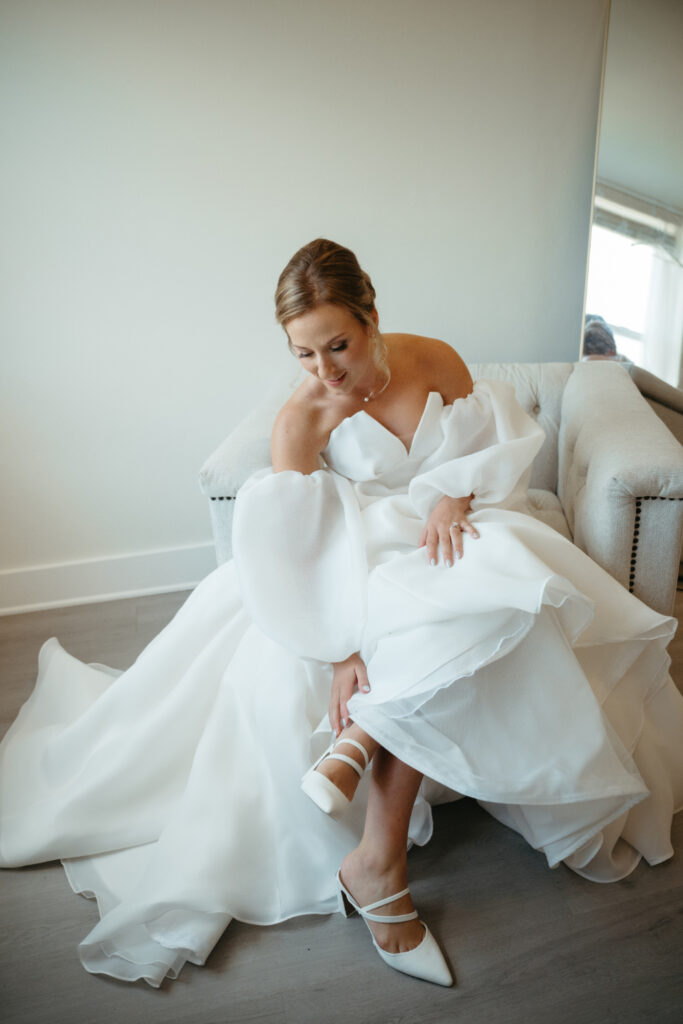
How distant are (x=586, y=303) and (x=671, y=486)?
1.24 metres

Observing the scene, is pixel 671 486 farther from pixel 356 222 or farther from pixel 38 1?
pixel 38 1

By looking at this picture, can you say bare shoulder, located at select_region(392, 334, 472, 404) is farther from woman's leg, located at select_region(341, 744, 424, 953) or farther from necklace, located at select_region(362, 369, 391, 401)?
woman's leg, located at select_region(341, 744, 424, 953)

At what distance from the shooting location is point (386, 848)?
116 cm

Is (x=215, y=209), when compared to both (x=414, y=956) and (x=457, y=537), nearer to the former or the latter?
(x=457, y=537)

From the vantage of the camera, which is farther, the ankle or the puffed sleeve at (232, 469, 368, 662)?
the puffed sleeve at (232, 469, 368, 662)

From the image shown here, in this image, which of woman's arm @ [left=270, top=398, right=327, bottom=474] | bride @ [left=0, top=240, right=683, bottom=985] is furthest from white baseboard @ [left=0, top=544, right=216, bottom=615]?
woman's arm @ [left=270, top=398, right=327, bottom=474]

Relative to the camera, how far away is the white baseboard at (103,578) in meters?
2.51

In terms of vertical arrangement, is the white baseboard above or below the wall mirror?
below

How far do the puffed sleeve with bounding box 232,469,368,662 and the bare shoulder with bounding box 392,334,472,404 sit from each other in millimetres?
408

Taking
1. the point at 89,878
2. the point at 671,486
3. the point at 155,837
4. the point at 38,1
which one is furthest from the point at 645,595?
the point at 38,1

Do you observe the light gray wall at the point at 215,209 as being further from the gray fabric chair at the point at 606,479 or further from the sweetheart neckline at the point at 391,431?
the sweetheart neckline at the point at 391,431

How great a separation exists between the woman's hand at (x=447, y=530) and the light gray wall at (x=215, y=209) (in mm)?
1234

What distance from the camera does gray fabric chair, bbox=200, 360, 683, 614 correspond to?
152 cm

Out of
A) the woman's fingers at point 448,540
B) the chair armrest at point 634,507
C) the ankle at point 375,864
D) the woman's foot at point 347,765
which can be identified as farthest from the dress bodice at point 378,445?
the ankle at point 375,864
